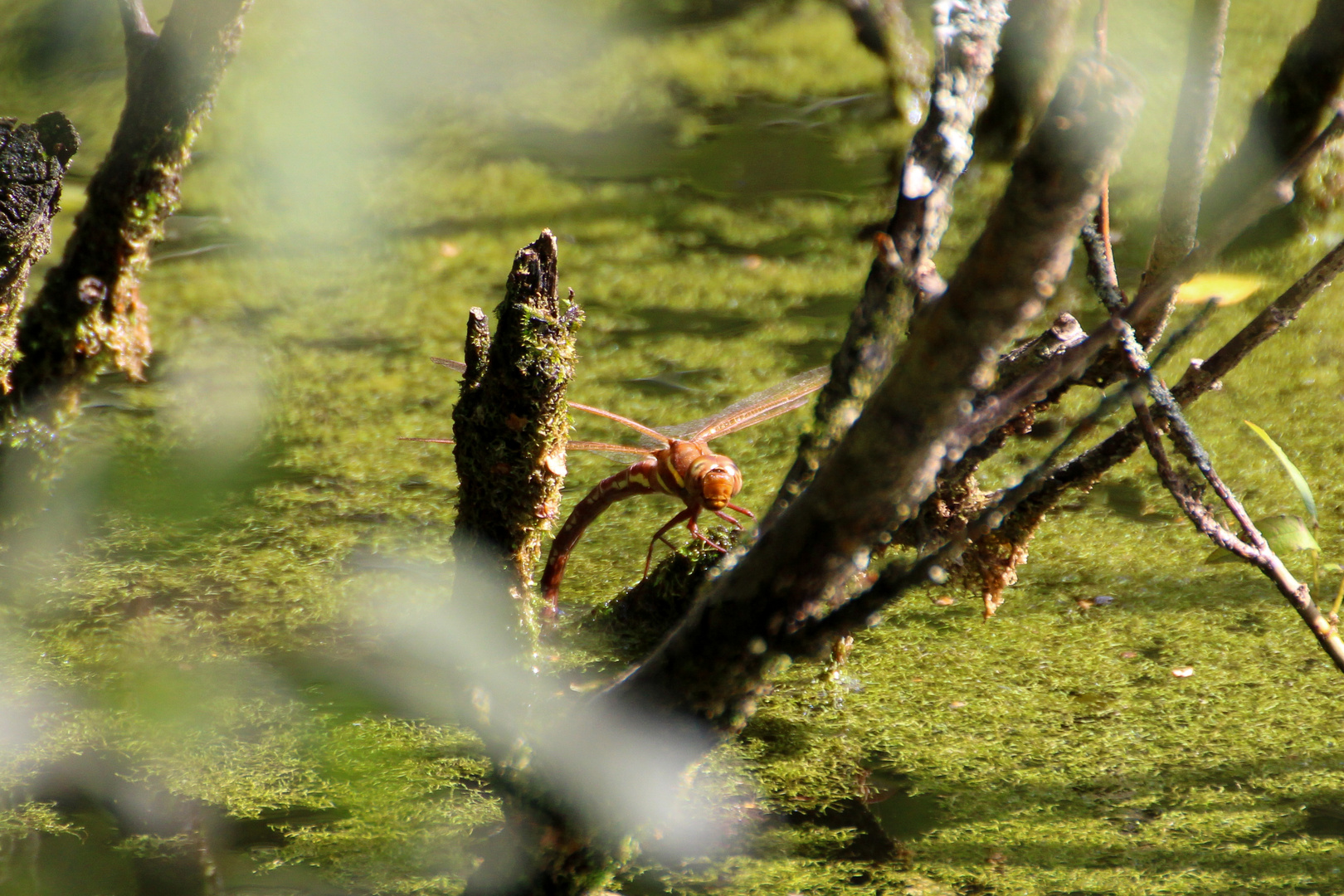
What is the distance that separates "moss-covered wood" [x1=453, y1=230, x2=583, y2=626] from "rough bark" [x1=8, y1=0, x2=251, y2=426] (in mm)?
922

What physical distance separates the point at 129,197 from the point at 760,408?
1.14m

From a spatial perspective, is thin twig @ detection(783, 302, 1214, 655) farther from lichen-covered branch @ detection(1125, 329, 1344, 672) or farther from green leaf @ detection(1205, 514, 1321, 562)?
green leaf @ detection(1205, 514, 1321, 562)

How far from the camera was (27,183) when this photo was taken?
1.28 metres

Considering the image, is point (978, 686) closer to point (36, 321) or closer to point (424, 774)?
point (424, 774)

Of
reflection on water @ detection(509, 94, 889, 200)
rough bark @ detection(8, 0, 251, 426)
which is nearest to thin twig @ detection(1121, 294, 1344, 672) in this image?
rough bark @ detection(8, 0, 251, 426)

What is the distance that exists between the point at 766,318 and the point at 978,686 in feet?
3.72

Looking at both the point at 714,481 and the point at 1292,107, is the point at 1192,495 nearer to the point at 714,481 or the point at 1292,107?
the point at 714,481

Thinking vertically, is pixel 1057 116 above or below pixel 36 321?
below

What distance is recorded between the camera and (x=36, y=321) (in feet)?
5.71

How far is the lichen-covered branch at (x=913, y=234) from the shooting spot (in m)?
0.75

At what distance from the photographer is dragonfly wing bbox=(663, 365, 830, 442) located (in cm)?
130

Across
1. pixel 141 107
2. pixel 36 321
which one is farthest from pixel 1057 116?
pixel 36 321

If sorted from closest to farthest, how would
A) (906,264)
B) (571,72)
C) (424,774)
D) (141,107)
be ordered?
(906,264) < (424,774) < (141,107) < (571,72)

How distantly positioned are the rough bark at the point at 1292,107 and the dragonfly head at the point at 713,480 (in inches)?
60.9
